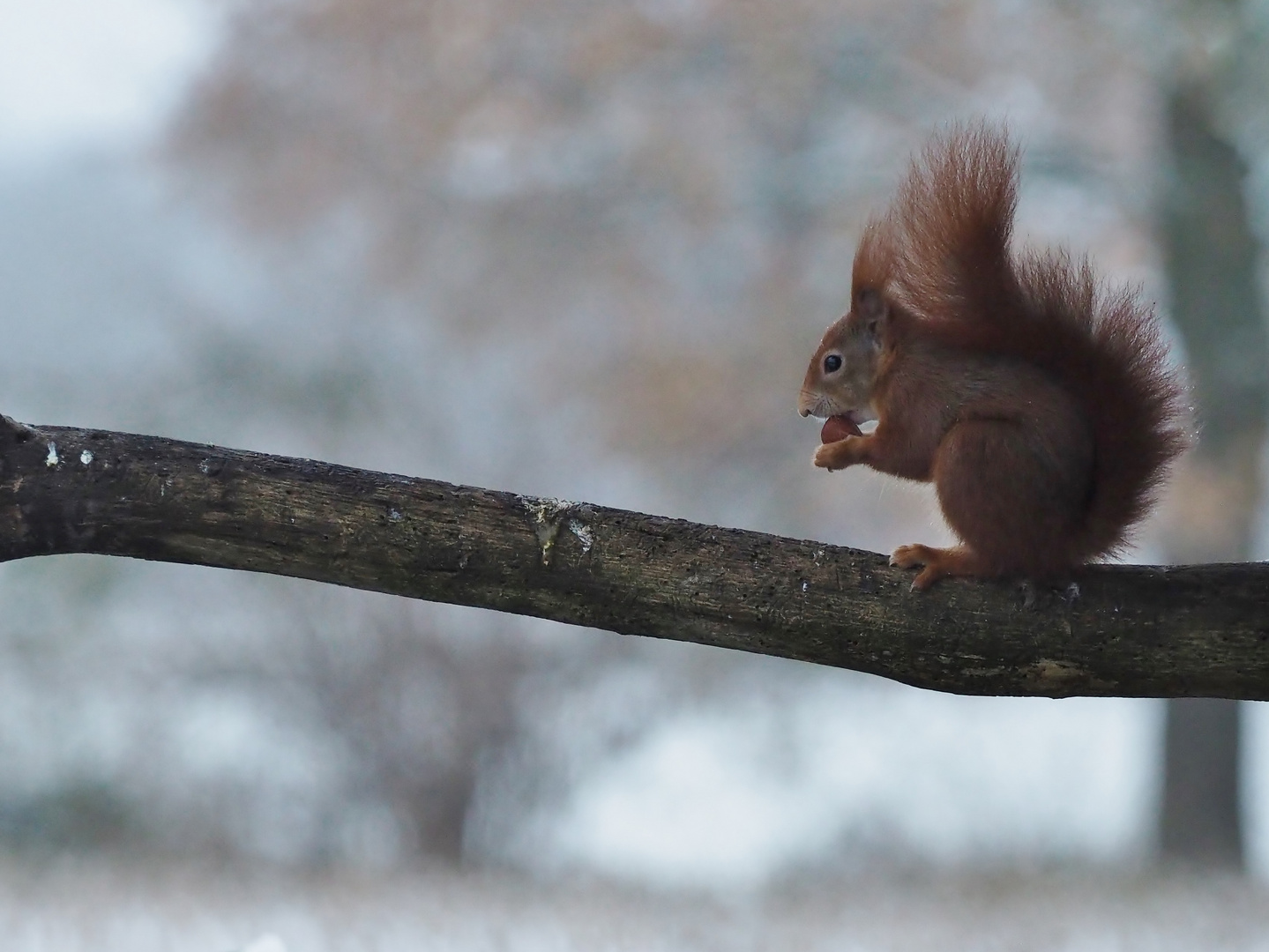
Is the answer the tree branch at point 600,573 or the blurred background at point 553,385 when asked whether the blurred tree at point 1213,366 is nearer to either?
the blurred background at point 553,385

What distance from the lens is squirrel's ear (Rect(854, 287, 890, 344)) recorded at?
134 centimetres

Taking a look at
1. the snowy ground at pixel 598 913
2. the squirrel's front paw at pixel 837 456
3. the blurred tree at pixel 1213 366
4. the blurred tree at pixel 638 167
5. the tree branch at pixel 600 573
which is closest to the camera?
the tree branch at pixel 600 573

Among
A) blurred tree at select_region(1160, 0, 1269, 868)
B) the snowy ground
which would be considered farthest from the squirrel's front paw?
blurred tree at select_region(1160, 0, 1269, 868)

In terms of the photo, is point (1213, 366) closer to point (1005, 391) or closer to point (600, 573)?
point (1005, 391)

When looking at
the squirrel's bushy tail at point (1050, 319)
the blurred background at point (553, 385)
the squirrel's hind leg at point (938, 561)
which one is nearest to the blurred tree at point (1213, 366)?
the blurred background at point (553, 385)

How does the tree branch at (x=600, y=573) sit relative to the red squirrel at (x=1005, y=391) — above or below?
below

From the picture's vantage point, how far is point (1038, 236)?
13.8ft

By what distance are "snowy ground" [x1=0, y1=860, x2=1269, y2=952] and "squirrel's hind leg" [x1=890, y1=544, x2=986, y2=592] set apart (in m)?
2.09

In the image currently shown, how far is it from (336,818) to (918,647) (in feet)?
10.00

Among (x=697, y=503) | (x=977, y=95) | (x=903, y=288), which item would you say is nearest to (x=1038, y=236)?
(x=977, y=95)

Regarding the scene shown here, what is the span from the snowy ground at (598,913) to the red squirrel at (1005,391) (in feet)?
6.97

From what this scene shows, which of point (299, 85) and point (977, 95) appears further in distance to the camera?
point (299, 85)

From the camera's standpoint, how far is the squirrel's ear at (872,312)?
52.9 inches

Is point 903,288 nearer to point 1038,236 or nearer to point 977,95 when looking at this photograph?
point 1038,236
